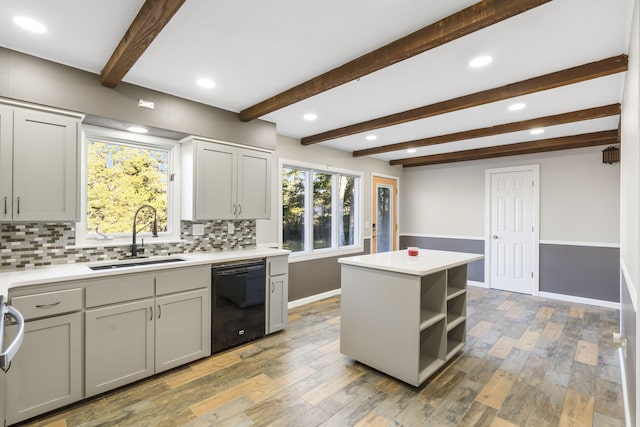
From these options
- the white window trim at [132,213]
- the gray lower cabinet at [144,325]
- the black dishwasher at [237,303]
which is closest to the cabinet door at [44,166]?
the white window trim at [132,213]

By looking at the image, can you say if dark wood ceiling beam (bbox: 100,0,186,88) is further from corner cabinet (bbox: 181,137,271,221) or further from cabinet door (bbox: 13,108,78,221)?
corner cabinet (bbox: 181,137,271,221)

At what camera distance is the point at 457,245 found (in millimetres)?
6035

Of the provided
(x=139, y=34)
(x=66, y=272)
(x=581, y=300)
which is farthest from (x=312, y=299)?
(x=581, y=300)

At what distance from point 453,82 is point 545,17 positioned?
89 cm

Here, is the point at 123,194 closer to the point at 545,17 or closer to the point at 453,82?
the point at 453,82

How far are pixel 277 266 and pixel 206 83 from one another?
196 centimetres

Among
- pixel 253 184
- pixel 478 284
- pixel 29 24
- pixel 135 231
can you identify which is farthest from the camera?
pixel 478 284

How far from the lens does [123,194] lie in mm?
3006

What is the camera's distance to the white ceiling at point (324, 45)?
1.74 meters

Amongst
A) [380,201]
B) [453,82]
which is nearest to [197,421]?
[453,82]

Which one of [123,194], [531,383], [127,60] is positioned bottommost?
[531,383]

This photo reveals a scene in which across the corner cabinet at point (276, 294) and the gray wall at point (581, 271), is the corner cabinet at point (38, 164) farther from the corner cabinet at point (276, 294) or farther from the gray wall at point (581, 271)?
the gray wall at point (581, 271)

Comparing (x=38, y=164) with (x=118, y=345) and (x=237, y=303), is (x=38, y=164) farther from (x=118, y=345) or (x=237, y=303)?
(x=237, y=303)

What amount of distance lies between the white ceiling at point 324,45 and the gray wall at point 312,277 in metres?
2.40
